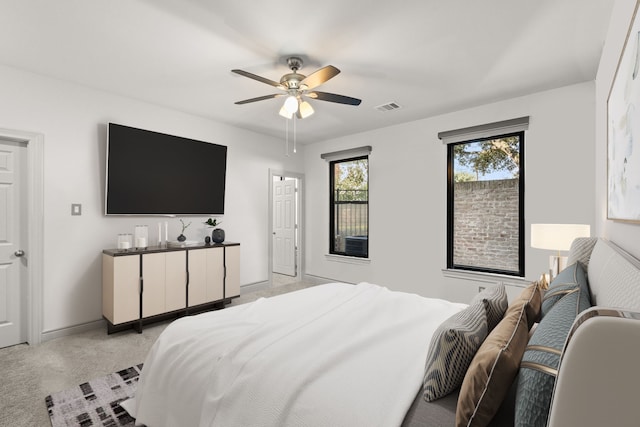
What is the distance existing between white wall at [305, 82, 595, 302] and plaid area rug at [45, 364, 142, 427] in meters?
3.44

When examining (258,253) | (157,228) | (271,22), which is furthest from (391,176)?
(157,228)

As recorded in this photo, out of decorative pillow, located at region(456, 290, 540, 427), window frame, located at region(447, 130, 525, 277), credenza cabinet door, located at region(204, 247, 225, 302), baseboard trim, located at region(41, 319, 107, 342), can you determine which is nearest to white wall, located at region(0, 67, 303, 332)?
baseboard trim, located at region(41, 319, 107, 342)

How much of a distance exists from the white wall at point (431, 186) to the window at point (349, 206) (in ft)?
0.50

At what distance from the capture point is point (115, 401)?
2111 mm

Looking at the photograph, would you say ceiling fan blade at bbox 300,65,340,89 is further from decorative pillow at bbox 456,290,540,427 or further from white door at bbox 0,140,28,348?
white door at bbox 0,140,28,348

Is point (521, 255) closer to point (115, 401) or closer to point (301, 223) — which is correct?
point (301, 223)

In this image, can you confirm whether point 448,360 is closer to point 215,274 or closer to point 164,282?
point 164,282

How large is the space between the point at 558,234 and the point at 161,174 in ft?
13.6

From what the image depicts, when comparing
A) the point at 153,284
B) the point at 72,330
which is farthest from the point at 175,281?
the point at 72,330

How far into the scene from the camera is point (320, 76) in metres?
2.49

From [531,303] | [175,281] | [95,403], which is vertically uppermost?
[531,303]

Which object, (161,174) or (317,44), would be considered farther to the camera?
(161,174)

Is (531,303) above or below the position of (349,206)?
below

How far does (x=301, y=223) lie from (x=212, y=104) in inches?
107
